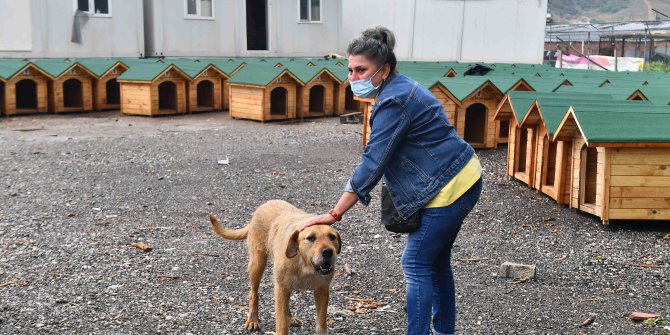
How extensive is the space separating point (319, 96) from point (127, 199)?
36.5ft

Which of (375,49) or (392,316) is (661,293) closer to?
(392,316)

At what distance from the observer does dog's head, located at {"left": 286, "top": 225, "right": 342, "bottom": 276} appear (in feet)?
14.7

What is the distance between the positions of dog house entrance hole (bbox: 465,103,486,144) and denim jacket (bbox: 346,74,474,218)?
419 inches

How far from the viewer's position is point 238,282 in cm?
671

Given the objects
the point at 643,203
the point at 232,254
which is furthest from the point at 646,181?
the point at 232,254

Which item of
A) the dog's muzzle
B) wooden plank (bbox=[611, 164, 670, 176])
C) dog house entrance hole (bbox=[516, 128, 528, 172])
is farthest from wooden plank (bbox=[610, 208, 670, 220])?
the dog's muzzle

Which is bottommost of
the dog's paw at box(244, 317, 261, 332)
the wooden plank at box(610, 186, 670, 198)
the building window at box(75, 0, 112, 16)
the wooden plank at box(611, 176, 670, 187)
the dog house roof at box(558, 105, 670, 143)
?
the dog's paw at box(244, 317, 261, 332)

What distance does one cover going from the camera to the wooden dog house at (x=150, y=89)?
1950 cm

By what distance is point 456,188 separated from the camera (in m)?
4.41

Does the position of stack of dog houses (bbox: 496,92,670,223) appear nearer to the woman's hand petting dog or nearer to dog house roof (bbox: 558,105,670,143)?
dog house roof (bbox: 558,105,670,143)

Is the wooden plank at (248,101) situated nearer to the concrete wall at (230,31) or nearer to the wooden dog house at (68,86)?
the wooden dog house at (68,86)

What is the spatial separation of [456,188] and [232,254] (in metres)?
3.66

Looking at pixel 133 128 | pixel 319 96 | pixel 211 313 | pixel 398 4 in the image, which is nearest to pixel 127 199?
pixel 211 313

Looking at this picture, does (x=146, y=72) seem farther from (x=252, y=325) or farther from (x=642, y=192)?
(x=252, y=325)
